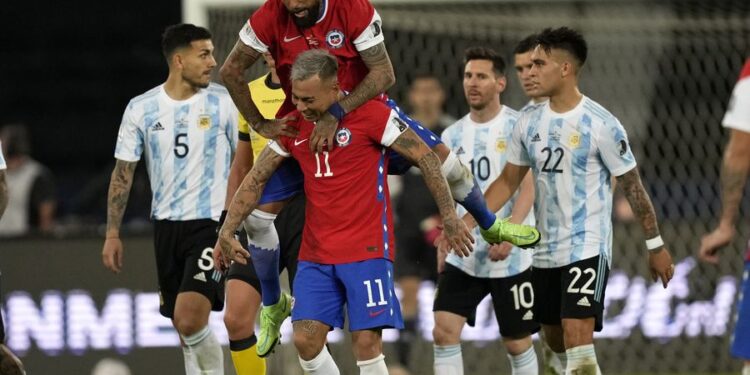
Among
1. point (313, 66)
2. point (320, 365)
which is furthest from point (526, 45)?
point (320, 365)

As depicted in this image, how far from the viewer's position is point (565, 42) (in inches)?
298

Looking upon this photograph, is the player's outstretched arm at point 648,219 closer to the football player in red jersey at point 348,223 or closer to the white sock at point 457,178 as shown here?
the white sock at point 457,178

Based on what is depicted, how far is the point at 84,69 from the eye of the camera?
2058cm

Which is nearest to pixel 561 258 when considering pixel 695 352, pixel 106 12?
pixel 695 352

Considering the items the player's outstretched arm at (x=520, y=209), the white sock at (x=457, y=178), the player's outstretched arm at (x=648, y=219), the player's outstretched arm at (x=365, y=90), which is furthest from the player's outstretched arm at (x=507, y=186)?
the player's outstretched arm at (x=365, y=90)

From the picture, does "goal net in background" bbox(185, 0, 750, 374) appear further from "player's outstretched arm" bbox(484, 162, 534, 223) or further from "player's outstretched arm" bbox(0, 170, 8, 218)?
"player's outstretched arm" bbox(484, 162, 534, 223)

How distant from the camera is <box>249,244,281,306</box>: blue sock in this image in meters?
7.39

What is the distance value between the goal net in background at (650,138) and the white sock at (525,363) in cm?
285

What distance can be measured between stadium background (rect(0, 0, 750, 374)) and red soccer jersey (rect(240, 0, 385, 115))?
3.19 m

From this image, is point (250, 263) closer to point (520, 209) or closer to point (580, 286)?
point (520, 209)

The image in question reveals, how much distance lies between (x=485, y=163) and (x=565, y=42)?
3.80 feet

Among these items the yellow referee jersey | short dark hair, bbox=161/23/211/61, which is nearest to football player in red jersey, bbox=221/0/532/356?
the yellow referee jersey

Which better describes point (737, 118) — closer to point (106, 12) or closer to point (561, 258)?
point (561, 258)

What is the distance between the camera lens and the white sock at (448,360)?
834 cm
